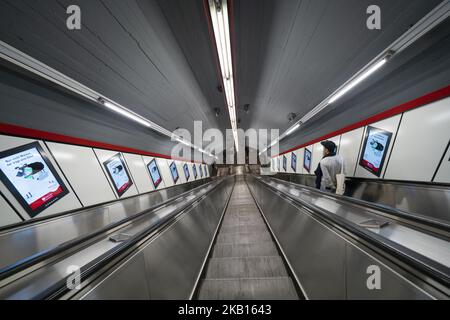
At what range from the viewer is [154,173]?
22.3ft

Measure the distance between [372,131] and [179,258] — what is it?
5085mm

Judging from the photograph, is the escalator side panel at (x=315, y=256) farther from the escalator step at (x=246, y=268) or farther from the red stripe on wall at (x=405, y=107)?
the red stripe on wall at (x=405, y=107)

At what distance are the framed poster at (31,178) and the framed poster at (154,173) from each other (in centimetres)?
339

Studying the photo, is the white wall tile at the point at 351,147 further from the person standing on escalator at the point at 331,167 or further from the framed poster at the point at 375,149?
the person standing on escalator at the point at 331,167

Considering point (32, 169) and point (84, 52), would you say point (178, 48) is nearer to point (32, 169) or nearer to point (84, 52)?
point (84, 52)

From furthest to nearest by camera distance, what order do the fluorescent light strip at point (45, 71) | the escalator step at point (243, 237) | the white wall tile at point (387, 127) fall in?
the white wall tile at point (387, 127) → the escalator step at point (243, 237) → the fluorescent light strip at point (45, 71)

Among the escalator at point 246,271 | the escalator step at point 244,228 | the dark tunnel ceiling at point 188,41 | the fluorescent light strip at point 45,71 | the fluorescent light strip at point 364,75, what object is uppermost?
the dark tunnel ceiling at point 188,41

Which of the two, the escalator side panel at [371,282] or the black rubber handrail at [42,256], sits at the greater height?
the black rubber handrail at [42,256]

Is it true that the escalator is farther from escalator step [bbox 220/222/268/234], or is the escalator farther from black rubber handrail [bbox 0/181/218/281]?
black rubber handrail [bbox 0/181/218/281]

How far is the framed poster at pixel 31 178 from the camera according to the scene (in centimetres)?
246

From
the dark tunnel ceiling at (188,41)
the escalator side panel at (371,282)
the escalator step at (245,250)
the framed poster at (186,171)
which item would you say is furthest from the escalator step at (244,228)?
the framed poster at (186,171)

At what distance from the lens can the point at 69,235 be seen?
9.24 ft

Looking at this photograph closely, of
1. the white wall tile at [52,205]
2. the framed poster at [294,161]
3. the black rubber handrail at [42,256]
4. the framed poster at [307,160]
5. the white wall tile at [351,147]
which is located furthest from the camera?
the framed poster at [294,161]

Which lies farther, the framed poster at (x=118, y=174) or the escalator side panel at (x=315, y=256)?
the framed poster at (x=118, y=174)
